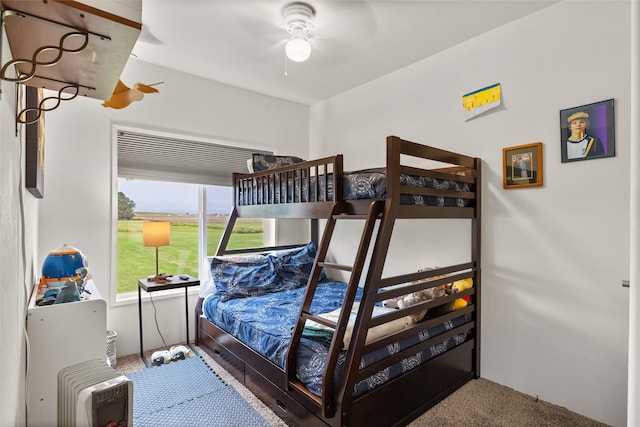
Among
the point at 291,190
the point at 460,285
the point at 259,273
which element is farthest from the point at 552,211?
the point at 259,273

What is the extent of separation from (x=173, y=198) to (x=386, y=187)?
2375mm

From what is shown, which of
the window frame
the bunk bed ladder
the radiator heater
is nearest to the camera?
the radiator heater

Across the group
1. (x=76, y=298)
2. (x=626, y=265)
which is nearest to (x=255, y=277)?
(x=76, y=298)

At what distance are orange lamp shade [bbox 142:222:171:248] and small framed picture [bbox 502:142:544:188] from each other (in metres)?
2.79

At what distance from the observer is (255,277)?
3072 mm

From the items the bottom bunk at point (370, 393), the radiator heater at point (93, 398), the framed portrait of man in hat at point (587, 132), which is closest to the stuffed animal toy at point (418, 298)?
the bottom bunk at point (370, 393)

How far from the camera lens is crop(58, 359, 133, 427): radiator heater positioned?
989 millimetres

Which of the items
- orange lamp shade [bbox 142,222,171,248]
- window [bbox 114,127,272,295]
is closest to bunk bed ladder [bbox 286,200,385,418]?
orange lamp shade [bbox 142,222,171,248]

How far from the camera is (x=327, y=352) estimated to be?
5.93 feet

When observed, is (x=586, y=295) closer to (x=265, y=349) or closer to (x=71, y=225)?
(x=265, y=349)

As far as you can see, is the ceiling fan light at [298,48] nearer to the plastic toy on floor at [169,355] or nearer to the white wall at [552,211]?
the white wall at [552,211]

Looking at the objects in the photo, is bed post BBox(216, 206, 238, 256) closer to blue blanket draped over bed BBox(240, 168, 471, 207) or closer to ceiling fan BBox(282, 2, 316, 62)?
blue blanket draped over bed BBox(240, 168, 471, 207)

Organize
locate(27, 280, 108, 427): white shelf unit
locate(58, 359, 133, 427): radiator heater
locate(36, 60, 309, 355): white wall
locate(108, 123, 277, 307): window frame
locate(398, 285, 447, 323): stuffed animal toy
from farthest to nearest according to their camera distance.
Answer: locate(108, 123, 277, 307): window frame → locate(36, 60, 309, 355): white wall → locate(398, 285, 447, 323): stuffed animal toy → locate(27, 280, 108, 427): white shelf unit → locate(58, 359, 133, 427): radiator heater

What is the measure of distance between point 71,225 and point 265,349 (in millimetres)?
1928
